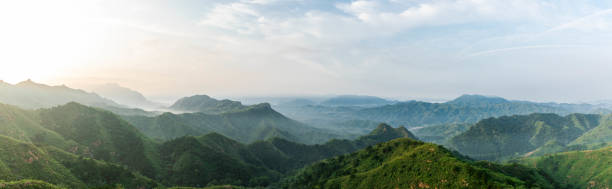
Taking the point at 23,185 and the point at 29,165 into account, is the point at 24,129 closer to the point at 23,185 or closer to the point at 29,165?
the point at 29,165

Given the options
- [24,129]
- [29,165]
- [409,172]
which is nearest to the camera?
[409,172]

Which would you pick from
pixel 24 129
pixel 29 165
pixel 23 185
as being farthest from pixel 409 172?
pixel 24 129

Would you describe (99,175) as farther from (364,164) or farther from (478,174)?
(478,174)

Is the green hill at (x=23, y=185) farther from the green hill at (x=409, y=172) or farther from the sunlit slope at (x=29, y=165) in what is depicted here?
the green hill at (x=409, y=172)

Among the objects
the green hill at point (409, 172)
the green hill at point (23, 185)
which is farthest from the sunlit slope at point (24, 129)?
the green hill at point (409, 172)

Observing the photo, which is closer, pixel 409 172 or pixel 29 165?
pixel 409 172

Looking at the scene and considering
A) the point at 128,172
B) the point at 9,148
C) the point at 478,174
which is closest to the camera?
the point at 478,174

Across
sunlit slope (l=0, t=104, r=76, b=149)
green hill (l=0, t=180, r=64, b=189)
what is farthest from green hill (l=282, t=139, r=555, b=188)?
sunlit slope (l=0, t=104, r=76, b=149)

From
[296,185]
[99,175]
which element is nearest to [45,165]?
[99,175]

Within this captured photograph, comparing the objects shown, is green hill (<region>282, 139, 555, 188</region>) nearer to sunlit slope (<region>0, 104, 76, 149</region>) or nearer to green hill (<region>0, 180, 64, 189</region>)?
green hill (<region>0, 180, 64, 189</region>)
